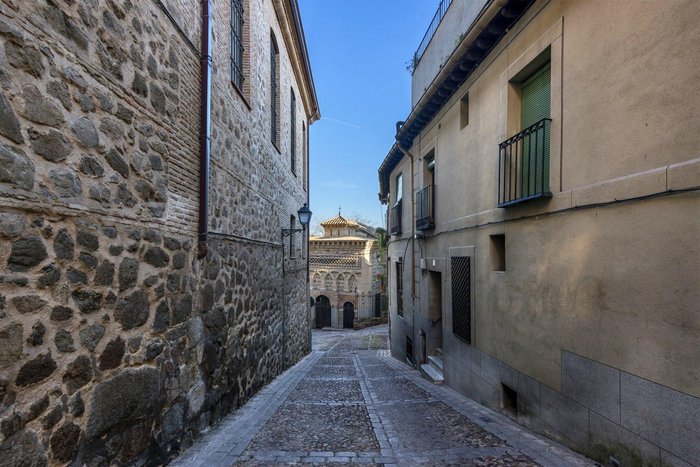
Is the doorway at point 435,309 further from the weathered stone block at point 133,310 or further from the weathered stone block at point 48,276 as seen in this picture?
the weathered stone block at point 48,276

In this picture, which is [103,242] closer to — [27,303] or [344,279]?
[27,303]

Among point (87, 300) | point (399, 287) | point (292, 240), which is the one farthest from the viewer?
point (399, 287)

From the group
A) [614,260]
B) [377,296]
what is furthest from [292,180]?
[377,296]

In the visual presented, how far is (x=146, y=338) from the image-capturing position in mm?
3039

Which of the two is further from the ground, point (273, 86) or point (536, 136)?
point (273, 86)

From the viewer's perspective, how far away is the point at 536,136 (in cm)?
429

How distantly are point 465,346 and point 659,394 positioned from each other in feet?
11.6

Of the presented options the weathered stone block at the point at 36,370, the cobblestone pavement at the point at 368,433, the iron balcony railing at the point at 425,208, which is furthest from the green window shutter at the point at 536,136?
the weathered stone block at the point at 36,370

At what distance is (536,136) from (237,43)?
4.34 m

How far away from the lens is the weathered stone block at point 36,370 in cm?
191

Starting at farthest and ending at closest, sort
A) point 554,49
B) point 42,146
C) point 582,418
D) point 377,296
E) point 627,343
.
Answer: point 377,296, point 554,49, point 582,418, point 627,343, point 42,146

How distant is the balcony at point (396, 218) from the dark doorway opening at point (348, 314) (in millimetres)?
19651

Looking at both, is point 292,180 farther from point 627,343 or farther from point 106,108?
point 627,343

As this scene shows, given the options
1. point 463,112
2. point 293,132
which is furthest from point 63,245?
point 293,132
